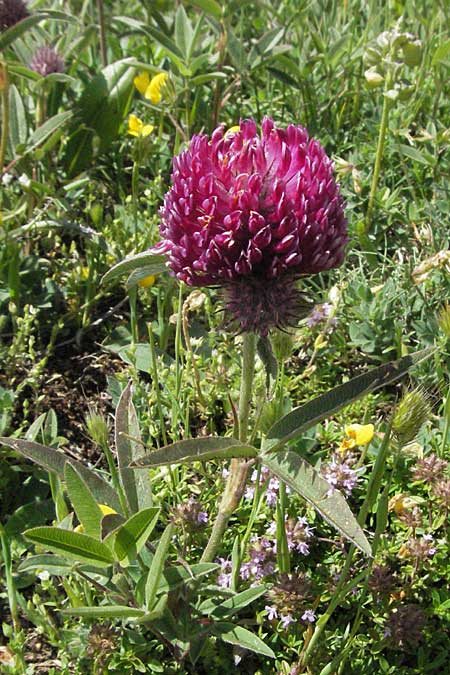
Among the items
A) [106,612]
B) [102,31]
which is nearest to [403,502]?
[106,612]

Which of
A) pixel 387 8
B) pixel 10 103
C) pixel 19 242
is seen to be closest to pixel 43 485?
pixel 19 242

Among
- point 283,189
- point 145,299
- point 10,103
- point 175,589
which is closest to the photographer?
point 283,189

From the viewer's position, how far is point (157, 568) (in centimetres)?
158

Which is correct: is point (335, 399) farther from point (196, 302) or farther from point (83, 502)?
point (196, 302)

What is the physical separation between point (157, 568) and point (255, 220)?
2.20 ft

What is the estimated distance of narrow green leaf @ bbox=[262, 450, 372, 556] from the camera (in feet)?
4.69

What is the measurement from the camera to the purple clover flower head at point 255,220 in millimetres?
1485

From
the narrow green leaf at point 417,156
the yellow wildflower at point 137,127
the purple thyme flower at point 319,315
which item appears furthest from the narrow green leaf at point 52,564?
the narrow green leaf at point 417,156

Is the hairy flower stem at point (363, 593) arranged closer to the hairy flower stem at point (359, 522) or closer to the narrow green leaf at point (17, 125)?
the hairy flower stem at point (359, 522)

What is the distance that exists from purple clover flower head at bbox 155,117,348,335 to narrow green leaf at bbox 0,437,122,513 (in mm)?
458

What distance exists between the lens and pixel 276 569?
1.98 m

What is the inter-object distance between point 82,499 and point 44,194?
154 centimetres

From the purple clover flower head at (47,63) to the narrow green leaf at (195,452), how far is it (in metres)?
2.03

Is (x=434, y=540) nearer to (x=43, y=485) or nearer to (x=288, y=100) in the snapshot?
(x=43, y=485)
